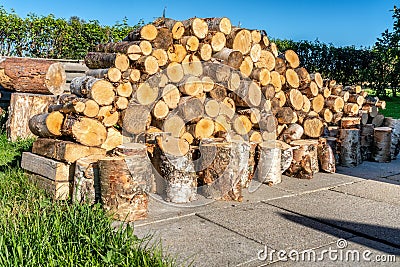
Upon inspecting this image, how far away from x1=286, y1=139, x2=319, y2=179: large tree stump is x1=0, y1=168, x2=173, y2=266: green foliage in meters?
2.78

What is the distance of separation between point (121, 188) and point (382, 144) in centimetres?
456

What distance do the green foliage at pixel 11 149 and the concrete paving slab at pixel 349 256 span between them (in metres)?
3.77

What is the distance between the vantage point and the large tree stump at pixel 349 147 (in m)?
6.50

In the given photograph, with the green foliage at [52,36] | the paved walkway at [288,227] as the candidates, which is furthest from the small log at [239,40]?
the green foliage at [52,36]

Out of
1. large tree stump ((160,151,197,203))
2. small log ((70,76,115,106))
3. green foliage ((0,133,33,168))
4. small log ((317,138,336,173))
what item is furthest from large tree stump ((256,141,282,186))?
green foliage ((0,133,33,168))

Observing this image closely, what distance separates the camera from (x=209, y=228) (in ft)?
12.6

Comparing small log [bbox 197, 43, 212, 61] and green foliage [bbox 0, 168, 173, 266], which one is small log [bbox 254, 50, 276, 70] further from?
green foliage [bbox 0, 168, 173, 266]

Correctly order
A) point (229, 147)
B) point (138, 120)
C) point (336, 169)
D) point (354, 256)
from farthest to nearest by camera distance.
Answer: point (336, 169) → point (138, 120) → point (229, 147) → point (354, 256)

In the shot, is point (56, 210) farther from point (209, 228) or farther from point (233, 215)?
point (233, 215)

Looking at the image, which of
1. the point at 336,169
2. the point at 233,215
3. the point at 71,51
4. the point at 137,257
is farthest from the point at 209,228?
the point at 71,51

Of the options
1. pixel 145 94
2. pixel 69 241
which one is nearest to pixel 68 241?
pixel 69 241

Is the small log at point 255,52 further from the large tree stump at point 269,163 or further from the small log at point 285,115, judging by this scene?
the large tree stump at point 269,163

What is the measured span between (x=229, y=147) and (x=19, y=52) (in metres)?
7.24

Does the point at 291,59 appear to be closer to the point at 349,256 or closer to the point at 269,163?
the point at 269,163
